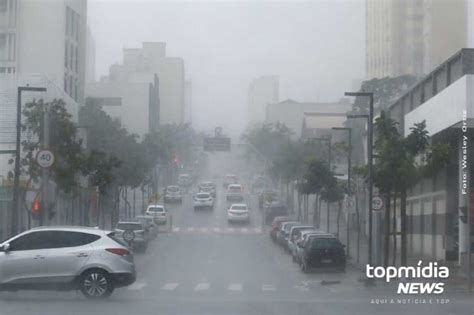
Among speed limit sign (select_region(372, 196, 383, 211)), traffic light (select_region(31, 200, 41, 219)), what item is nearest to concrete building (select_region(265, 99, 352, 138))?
speed limit sign (select_region(372, 196, 383, 211))

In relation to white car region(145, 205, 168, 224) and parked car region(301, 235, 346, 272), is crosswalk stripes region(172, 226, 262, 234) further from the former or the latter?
parked car region(301, 235, 346, 272)

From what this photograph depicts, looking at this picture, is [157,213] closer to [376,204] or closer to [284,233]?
[284,233]

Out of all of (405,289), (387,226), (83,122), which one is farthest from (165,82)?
(405,289)

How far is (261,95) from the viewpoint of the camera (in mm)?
80188

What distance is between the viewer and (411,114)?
48906mm

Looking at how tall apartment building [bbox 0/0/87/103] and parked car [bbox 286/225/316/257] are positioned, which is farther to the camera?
tall apartment building [bbox 0/0/87/103]

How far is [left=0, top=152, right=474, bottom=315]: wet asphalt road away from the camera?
2233 centimetres

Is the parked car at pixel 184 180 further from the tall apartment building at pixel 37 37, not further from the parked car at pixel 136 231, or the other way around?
the parked car at pixel 136 231

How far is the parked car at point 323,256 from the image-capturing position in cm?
4244

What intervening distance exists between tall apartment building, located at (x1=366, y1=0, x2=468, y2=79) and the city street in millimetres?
30033

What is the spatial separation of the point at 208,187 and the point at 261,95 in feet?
62.4

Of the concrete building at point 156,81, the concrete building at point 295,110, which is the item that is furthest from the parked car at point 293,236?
the concrete building at point 156,81

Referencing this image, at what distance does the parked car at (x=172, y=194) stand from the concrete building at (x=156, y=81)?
6.35 m

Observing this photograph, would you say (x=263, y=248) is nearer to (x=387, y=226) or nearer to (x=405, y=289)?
(x=387, y=226)
